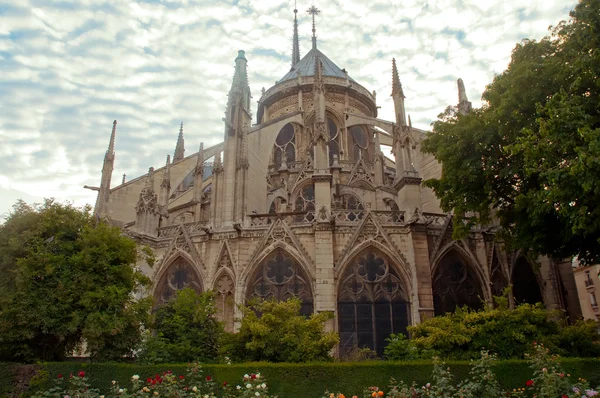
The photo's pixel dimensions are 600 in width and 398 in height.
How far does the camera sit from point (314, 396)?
32.8 feet

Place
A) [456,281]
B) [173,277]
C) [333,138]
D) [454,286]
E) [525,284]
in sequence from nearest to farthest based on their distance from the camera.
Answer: [454,286], [456,281], [173,277], [525,284], [333,138]

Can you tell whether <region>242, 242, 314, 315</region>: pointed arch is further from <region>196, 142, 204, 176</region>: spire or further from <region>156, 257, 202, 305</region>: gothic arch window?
<region>196, 142, 204, 176</region>: spire

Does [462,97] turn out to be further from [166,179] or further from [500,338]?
[166,179]

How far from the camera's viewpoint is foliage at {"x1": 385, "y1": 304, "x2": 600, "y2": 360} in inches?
477

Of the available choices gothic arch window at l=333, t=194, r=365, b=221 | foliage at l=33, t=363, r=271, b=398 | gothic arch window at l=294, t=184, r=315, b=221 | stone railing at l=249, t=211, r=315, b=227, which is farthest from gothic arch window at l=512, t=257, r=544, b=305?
foliage at l=33, t=363, r=271, b=398

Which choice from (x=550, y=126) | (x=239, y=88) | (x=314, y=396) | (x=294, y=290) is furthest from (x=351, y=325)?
(x=239, y=88)

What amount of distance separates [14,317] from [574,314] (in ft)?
68.6

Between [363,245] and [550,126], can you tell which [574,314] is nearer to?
[363,245]

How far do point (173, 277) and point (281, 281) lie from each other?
184 inches

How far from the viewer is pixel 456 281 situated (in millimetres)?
18812

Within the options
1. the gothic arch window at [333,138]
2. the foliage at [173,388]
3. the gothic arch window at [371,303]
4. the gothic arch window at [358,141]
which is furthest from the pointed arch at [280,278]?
the gothic arch window at [358,141]

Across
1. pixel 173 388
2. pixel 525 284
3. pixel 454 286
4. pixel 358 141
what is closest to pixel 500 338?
pixel 454 286

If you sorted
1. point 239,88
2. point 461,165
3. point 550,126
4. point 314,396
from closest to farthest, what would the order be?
point 314,396, point 550,126, point 461,165, point 239,88

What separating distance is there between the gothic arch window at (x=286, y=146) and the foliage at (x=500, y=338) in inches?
750
